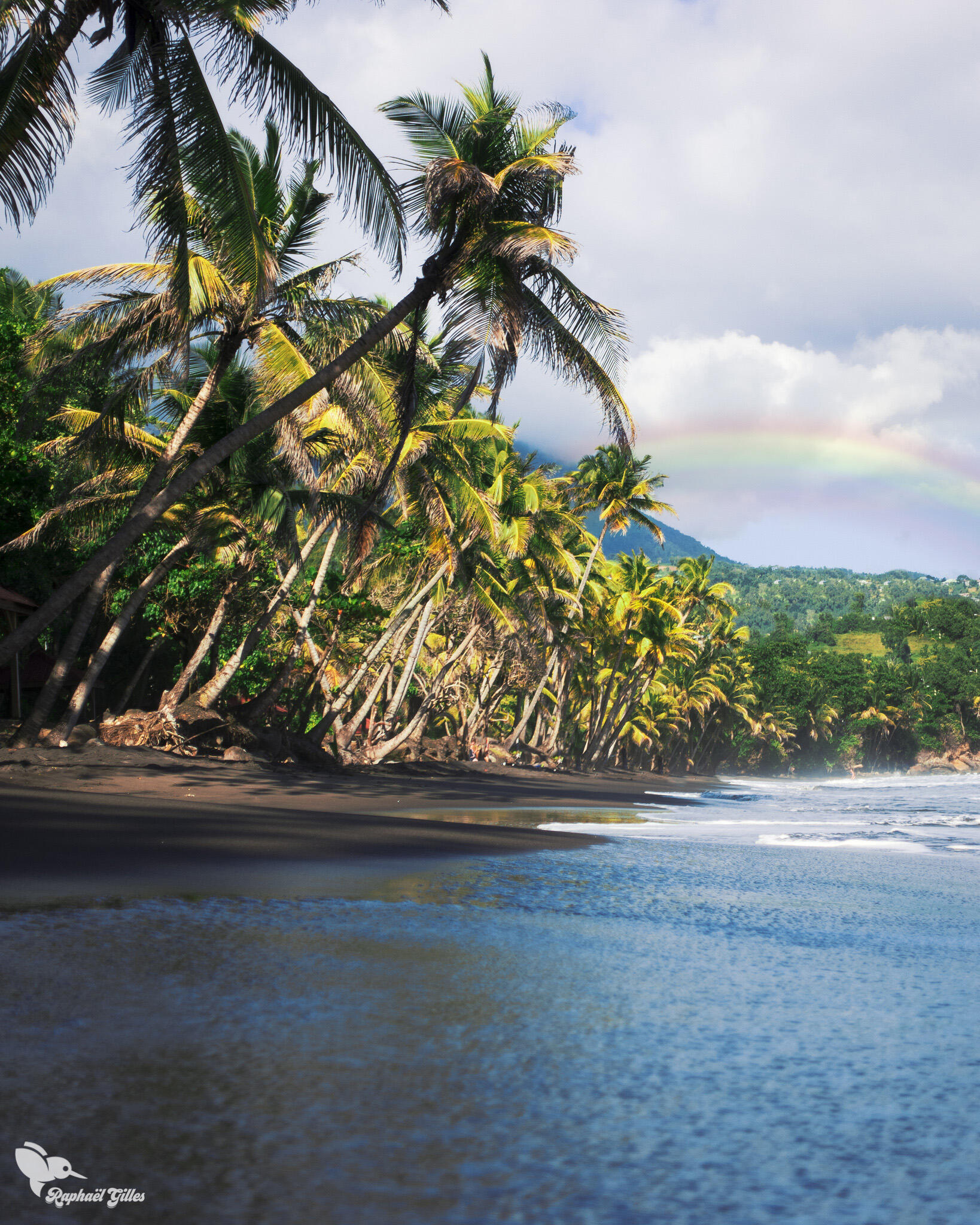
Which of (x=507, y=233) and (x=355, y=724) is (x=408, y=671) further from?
(x=507, y=233)

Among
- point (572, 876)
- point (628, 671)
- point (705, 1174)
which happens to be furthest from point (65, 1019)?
point (628, 671)

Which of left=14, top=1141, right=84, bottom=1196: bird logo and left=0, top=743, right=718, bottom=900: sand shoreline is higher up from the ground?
left=14, top=1141, right=84, bottom=1196: bird logo

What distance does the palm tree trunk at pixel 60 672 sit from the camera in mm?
14438

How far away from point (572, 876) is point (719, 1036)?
3559 millimetres

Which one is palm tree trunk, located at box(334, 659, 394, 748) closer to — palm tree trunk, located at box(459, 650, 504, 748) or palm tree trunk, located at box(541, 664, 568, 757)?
palm tree trunk, located at box(459, 650, 504, 748)

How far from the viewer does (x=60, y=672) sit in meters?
15.4

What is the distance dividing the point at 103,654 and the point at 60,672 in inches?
52.5

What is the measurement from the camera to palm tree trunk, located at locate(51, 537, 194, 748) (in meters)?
15.5

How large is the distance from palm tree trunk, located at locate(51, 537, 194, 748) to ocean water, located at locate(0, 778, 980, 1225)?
1172cm

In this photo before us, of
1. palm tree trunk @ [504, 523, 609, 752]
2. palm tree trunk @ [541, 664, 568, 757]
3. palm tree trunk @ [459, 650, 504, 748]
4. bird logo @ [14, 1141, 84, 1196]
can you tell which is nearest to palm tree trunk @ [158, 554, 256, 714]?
palm tree trunk @ [459, 650, 504, 748]

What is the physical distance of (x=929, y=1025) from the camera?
3145mm

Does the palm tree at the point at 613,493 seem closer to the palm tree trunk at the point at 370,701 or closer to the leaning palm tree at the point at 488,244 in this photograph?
the palm tree trunk at the point at 370,701

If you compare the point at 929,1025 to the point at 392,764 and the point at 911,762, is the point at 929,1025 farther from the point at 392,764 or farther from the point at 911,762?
the point at 911,762

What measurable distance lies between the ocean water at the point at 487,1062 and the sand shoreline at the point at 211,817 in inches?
60.2
